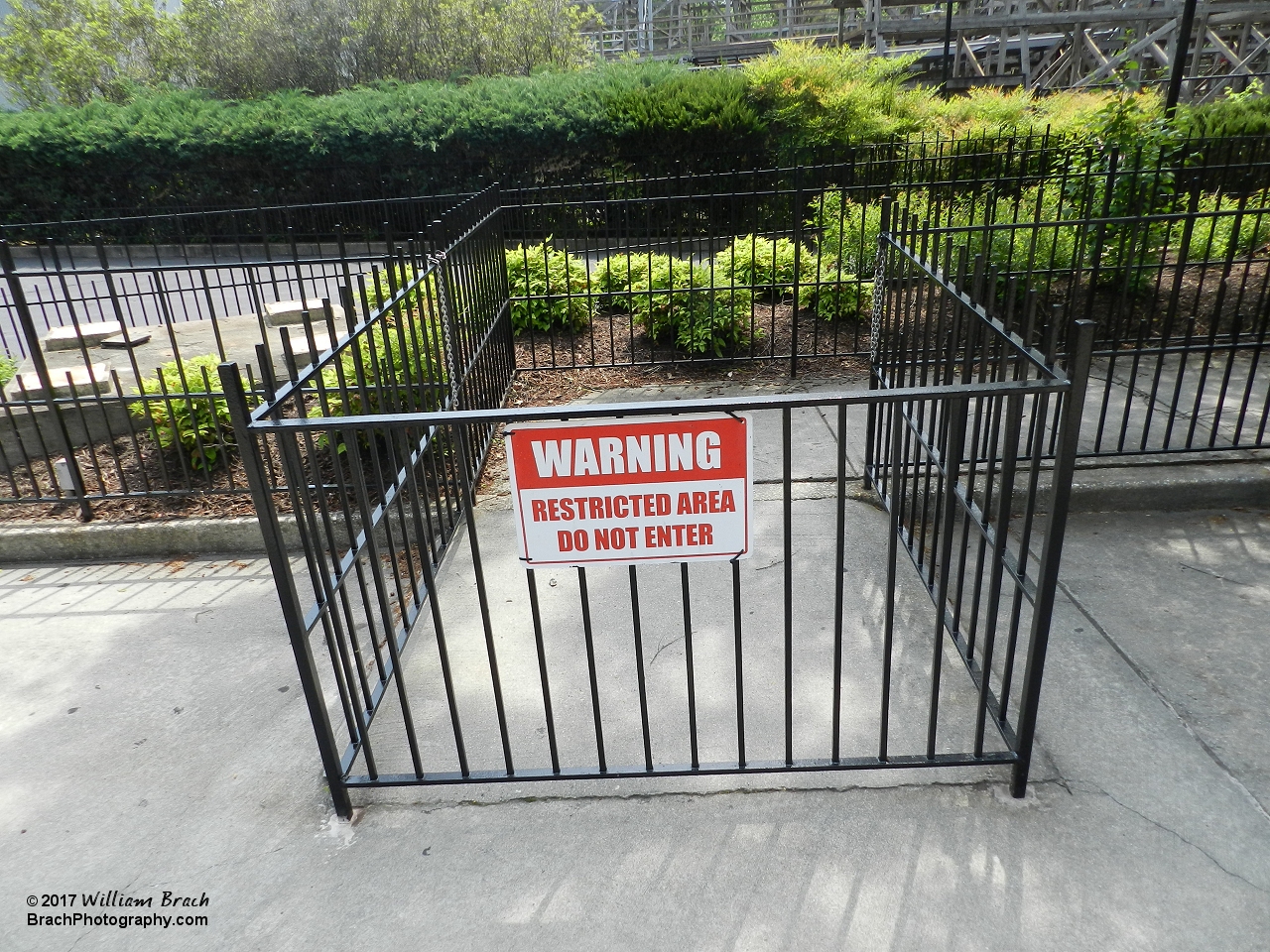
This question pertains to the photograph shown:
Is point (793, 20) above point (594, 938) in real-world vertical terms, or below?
above

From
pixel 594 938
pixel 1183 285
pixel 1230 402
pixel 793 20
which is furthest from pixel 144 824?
pixel 793 20

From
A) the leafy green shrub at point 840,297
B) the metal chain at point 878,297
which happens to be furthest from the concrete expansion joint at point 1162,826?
the leafy green shrub at point 840,297

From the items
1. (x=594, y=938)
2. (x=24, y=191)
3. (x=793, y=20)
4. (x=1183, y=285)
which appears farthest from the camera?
(x=793, y=20)

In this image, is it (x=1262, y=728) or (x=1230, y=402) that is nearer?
(x=1262, y=728)

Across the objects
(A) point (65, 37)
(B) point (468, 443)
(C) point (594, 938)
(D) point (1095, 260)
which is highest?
(A) point (65, 37)

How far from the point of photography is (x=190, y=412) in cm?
513

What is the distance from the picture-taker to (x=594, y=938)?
249cm

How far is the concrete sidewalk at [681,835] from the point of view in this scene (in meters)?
2.51

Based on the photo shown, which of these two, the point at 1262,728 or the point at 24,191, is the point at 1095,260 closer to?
the point at 1262,728

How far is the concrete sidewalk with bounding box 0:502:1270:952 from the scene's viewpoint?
2.51 m

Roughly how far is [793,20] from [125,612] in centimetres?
3945

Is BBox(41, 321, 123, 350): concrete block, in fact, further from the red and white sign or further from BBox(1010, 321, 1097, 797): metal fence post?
BBox(1010, 321, 1097, 797): metal fence post

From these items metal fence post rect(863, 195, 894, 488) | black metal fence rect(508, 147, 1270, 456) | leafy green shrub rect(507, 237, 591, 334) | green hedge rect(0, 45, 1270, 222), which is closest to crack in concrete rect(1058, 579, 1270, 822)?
metal fence post rect(863, 195, 894, 488)

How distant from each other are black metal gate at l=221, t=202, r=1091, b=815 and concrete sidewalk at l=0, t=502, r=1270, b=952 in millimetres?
149
